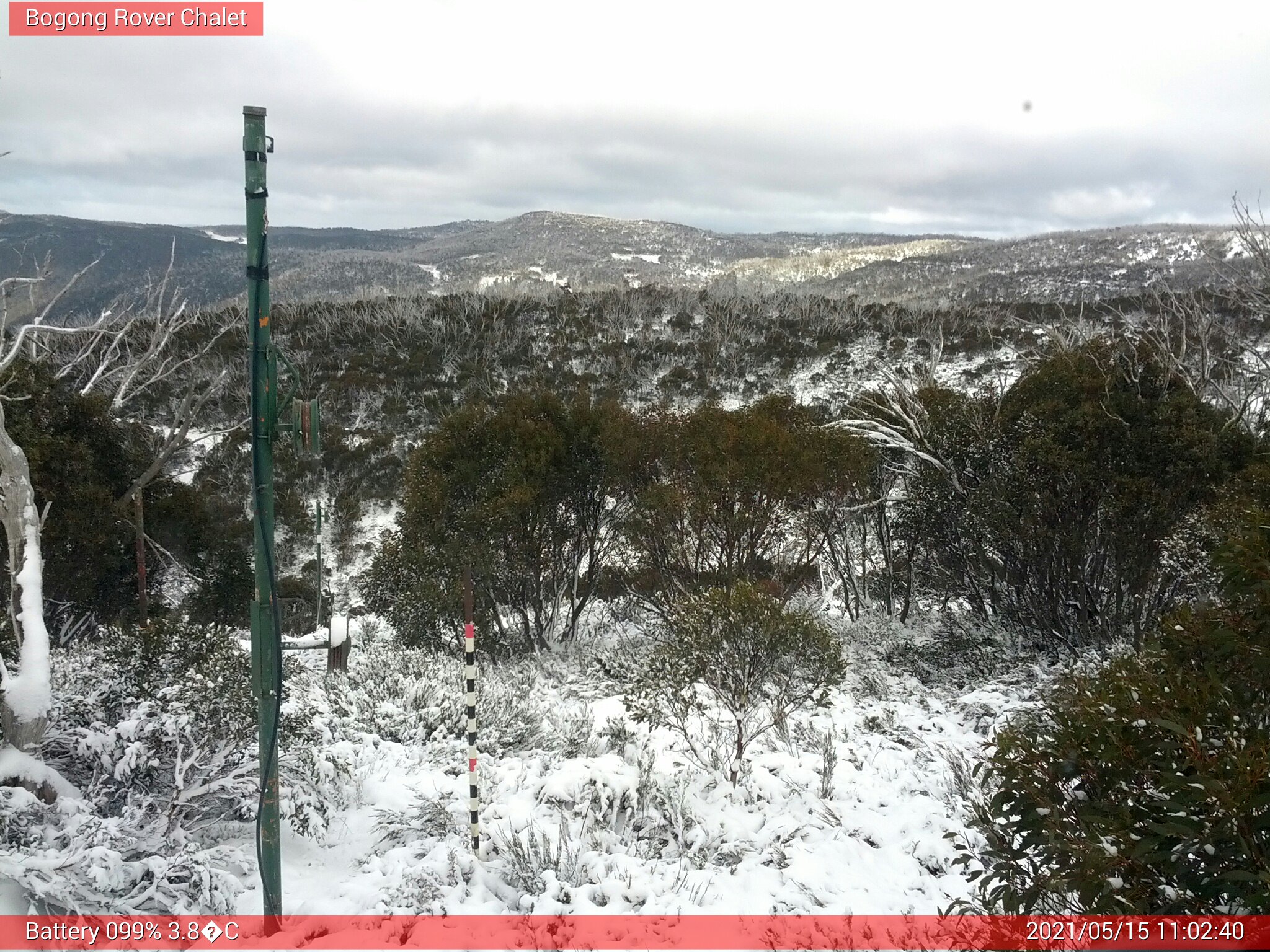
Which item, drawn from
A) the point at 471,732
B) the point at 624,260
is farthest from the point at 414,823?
the point at 624,260

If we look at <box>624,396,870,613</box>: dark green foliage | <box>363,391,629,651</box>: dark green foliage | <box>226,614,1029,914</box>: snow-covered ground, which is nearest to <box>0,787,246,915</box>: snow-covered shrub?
<box>226,614,1029,914</box>: snow-covered ground

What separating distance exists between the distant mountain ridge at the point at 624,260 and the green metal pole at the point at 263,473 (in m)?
23.2

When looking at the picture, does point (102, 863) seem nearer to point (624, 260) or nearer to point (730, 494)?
point (730, 494)

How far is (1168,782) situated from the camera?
217cm

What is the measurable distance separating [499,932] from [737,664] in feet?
10.7

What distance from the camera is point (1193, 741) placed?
89.5 inches

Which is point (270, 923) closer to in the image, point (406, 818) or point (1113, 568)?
point (406, 818)

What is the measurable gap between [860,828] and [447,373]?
27.3 metres

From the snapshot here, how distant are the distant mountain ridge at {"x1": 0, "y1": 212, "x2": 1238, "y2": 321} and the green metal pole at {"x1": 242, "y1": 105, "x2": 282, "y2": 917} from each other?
23192 mm

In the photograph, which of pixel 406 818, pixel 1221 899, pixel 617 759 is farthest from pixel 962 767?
pixel 406 818

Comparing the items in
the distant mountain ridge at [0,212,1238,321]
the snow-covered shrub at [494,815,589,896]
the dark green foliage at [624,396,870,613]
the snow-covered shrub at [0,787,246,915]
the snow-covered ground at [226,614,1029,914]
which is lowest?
the snow-covered ground at [226,614,1029,914]

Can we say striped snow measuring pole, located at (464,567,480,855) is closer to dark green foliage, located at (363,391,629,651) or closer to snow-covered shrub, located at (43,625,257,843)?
snow-covered shrub, located at (43,625,257,843)

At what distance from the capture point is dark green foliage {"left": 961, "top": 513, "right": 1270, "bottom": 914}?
215 centimetres

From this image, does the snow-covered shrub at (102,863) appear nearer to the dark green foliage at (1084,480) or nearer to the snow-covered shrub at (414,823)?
the snow-covered shrub at (414,823)
